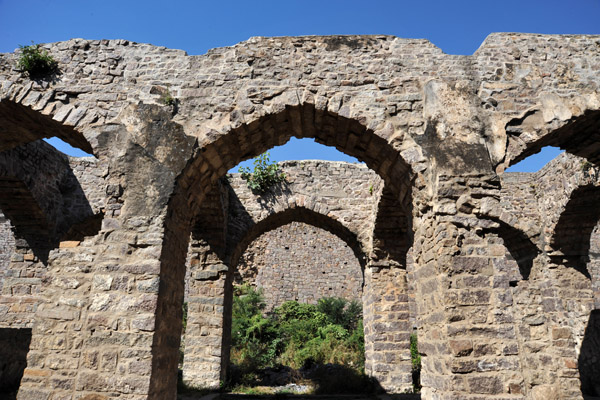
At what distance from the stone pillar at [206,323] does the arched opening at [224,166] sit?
147 inches

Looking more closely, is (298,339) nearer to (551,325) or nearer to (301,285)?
(301,285)

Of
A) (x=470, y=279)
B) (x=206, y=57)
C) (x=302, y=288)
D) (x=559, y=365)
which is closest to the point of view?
(x=470, y=279)

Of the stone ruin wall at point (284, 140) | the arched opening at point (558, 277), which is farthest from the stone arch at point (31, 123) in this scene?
the arched opening at point (558, 277)

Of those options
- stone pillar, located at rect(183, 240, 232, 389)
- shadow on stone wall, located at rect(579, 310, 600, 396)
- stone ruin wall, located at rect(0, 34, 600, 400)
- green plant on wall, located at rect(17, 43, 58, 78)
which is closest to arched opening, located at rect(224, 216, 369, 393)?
stone pillar, located at rect(183, 240, 232, 389)

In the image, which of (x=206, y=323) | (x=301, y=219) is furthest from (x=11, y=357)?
(x=301, y=219)

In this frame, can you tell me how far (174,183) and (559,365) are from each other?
24.6 feet

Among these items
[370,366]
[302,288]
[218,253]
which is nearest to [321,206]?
[218,253]

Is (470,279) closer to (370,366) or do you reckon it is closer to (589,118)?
(589,118)

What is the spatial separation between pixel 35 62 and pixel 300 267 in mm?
13435

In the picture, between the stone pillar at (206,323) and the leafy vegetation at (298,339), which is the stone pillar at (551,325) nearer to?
the leafy vegetation at (298,339)

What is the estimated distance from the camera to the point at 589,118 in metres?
5.19

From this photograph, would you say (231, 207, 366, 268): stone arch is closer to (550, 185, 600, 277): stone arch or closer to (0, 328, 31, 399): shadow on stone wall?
(550, 185, 600, 277): stone arch

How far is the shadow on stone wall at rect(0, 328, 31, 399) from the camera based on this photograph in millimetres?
5172

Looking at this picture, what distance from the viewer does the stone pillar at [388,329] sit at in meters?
8.42
